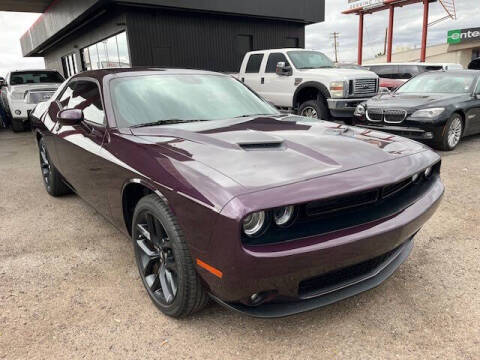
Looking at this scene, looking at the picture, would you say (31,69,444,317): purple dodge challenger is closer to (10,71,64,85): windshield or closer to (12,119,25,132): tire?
(12,119,25,132): tire

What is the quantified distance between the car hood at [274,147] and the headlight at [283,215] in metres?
0.15

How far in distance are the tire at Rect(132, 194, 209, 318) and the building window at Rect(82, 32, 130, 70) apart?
31.6ft

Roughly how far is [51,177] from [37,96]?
6.61 m

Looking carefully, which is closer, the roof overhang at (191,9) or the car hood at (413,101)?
the car hood at (413,101)

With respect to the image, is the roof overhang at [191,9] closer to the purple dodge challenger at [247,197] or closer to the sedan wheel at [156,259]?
the purple dodge challenger at [247,197]

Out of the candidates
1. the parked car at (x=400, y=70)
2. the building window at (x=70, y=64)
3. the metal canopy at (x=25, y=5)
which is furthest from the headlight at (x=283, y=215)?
the building window at (x=70, y=64)

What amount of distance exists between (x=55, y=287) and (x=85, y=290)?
0.79ft

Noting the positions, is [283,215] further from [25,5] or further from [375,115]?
[25,5]

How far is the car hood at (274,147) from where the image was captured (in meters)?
1.89

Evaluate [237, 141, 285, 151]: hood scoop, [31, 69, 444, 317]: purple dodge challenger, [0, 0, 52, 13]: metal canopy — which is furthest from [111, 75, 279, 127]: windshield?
[0, 0, 52, 13]: metal canopy

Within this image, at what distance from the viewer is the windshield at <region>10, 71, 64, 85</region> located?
10.9 m

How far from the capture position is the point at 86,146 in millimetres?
3047

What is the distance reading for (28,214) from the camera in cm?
415

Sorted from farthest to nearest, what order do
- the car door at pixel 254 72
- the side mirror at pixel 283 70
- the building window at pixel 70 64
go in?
the building window at pixel 70 64
the car door at pixel 254 72
the side mirror at pixel 283 70
